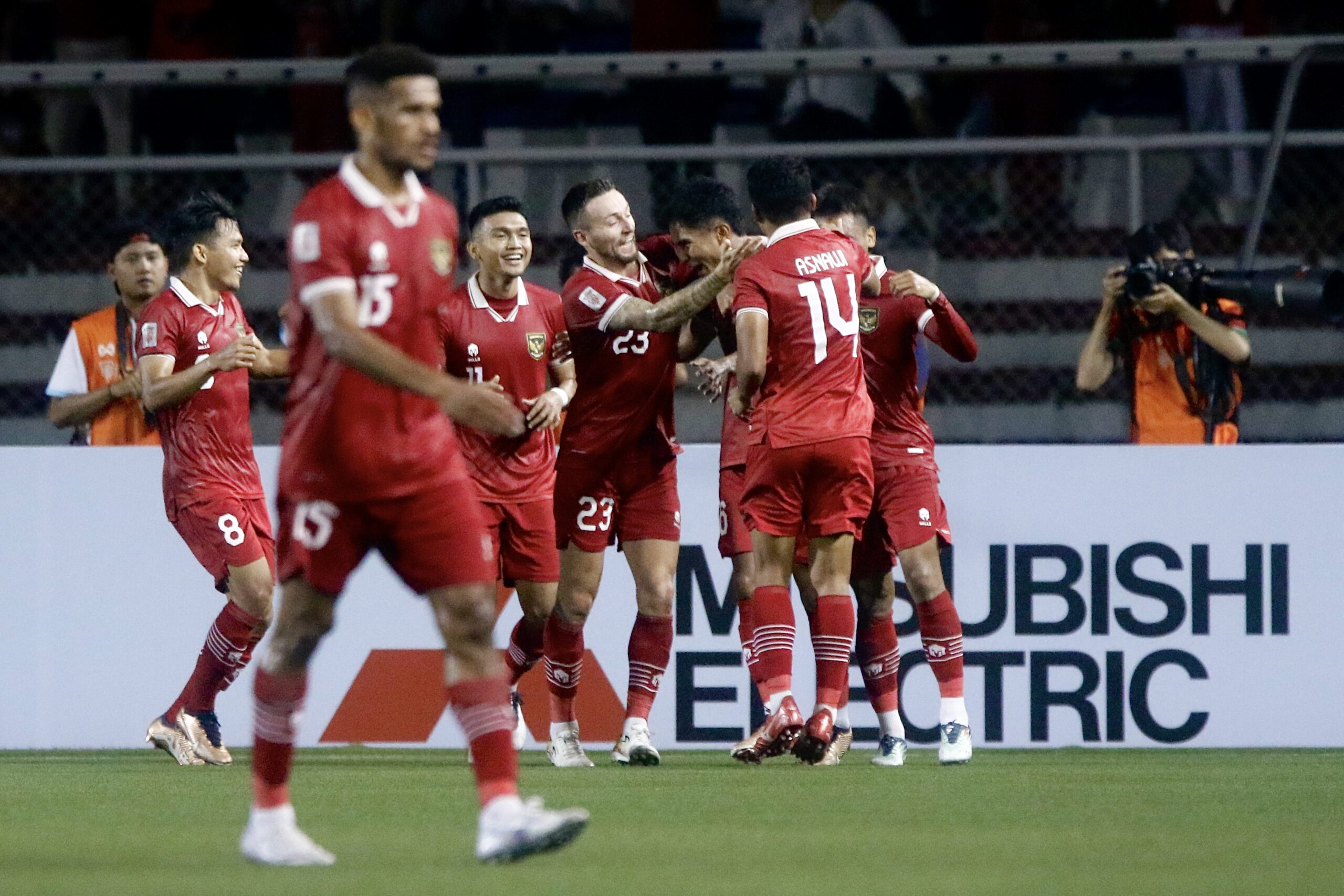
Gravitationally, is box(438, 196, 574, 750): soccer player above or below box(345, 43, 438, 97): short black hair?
below

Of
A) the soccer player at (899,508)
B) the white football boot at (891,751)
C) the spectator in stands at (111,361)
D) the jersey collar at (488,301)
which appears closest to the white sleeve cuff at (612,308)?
the jersey collar at (488,301)

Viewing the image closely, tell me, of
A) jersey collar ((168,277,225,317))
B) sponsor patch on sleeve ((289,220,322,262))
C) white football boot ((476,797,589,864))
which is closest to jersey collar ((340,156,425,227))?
sponsor patch on sleeve ((289,220,322,262))

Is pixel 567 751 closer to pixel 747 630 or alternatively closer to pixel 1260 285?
pixel 747 630

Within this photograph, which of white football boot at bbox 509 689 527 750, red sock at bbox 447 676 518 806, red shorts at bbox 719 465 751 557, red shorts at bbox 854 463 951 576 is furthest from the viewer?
red shorts at bbox 719 465 751 557

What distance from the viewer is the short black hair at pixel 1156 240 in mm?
9445

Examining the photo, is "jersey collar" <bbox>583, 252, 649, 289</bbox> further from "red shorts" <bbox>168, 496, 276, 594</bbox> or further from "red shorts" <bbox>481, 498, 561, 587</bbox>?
"red shorts" <bbox>168, 496, 276, 594</bbox>

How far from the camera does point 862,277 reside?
770 centimetres

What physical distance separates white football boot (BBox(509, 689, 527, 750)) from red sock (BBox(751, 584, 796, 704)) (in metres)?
1.09

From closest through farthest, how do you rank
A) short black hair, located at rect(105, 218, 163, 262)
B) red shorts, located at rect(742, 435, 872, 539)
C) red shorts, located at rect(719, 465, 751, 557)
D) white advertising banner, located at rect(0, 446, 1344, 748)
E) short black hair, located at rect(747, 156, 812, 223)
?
red shorts, located at rect(742, 435, 872, 539)
short black hair, located at rect(747, 156, 812, 223)
red shorts, located at rect(719, 465, 751, 557)
white advertising banner, located at rect(0, 446, 1344, 748)
short black hair, located at rect(105, 218, 163, 262)

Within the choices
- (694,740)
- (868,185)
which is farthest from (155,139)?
(694,740)

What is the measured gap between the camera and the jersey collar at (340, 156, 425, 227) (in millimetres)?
4797

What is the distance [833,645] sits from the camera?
7559mm

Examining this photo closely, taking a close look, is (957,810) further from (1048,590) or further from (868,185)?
(868,185)

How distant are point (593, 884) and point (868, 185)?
720 cm
